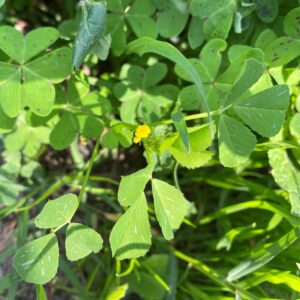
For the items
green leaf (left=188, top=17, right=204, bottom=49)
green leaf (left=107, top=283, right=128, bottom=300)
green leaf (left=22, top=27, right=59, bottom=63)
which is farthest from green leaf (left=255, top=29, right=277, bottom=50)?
green leaf (left=107, top=283, right=128, bottom=300)

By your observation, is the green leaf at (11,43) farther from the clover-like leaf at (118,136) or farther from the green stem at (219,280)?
the green stem at (219,280)

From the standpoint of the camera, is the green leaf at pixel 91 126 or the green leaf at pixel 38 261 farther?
the green leaf at pixel 91 126

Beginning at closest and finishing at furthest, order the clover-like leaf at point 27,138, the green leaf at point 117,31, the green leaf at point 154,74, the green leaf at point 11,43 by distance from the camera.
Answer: the green leaf at point 11,43
the green leaf at point 117,31
the green leaf at point 154,74
the clover-like leaf at point 27,138

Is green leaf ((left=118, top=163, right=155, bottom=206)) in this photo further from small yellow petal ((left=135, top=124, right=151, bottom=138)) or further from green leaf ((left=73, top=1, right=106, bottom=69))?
green leaf ((left=73, top=1, right=106, bottom=69))

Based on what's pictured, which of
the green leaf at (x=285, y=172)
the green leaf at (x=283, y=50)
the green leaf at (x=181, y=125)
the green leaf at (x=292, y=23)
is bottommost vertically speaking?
the green leaf at (x=285, y=172)

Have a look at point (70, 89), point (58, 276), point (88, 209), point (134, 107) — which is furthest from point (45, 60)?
point (58, 276)

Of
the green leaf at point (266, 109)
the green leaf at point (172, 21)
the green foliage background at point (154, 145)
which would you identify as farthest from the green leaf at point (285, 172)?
the green leaf at point (172, 21)
